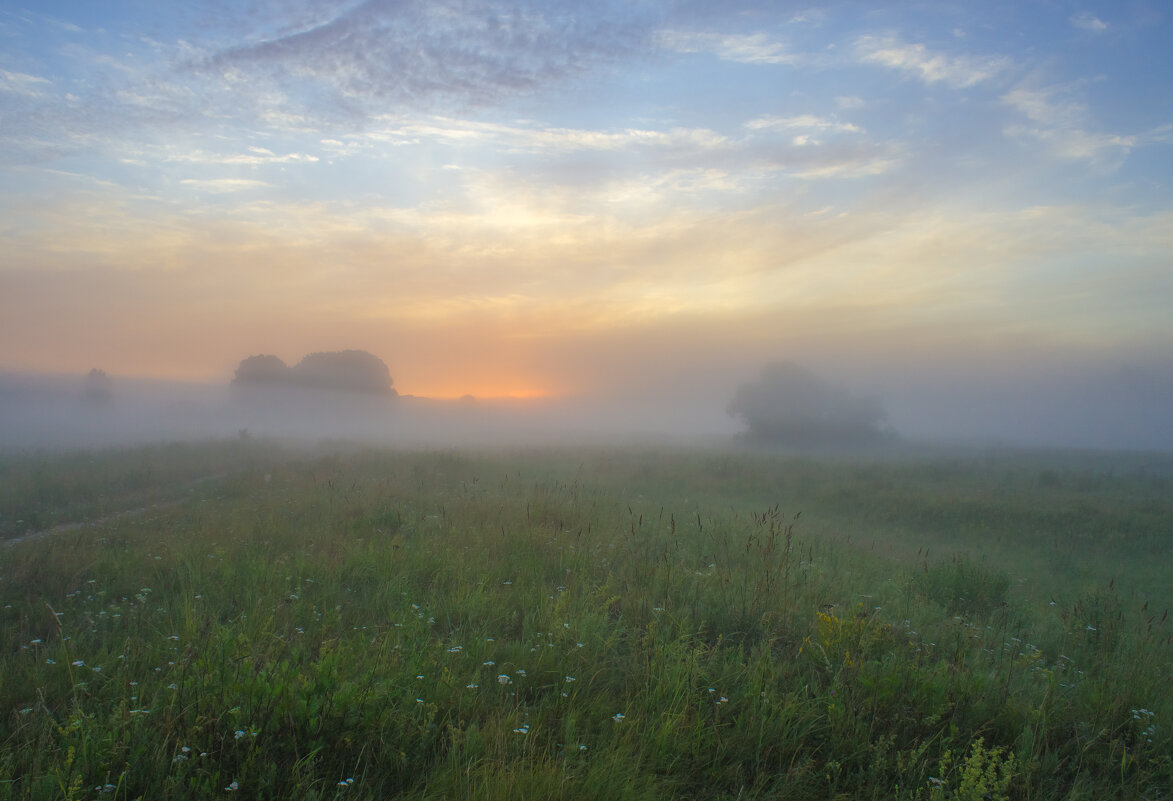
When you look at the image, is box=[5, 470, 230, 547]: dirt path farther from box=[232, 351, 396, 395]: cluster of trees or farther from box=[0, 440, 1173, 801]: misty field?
box=[232, 351, 396, 395]: cluster of trees

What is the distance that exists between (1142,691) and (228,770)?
5922 mm

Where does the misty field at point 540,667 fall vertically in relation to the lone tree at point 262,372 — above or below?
below

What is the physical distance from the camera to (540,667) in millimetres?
4051

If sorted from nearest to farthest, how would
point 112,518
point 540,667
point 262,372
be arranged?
point 540,667 < point 112,518 < point 262,372

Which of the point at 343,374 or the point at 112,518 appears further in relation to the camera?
the point at 343,374

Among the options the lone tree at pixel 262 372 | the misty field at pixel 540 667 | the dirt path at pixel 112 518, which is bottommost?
the dirt path at pixel 112 518

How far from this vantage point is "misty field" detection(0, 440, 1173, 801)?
2889 millimetres

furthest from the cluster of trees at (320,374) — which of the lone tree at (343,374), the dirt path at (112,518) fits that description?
the dirt path at (112,518)

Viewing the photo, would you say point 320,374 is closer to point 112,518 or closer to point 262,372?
point 262,372

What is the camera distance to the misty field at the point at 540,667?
2.89m

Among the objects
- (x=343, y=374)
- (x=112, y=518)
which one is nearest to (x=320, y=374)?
(x=343, y=374)

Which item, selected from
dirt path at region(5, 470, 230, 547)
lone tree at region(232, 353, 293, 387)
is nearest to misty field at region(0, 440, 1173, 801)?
dirt path at region(5, 470, 230, 547)

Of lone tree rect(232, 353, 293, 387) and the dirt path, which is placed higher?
lone tree rect(232, 353, 293, 387)

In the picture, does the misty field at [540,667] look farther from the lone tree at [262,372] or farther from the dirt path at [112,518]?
the lone tree at [262,372]
